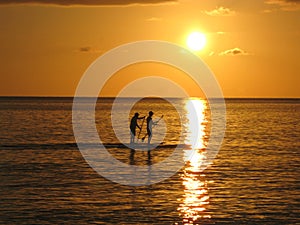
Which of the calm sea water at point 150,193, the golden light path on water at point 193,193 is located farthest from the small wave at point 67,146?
the golden light path on water at point 193,193

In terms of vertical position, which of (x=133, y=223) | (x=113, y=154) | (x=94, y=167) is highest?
(x=113, y=154)

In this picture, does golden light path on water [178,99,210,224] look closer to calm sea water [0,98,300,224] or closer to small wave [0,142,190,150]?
calm sea water [0,98,300,224]

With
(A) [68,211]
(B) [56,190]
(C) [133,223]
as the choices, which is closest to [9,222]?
(A) [68,211]

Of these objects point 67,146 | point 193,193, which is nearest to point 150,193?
point 193,193

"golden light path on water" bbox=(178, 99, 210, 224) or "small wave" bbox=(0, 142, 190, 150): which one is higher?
"small wave" bbox=(0, 142, 190, 150)

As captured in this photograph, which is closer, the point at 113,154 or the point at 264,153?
the point at 113,154

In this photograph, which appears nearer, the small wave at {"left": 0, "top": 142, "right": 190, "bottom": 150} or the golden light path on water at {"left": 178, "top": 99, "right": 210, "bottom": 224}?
the golden light path on water at {"left": 178, "top": 99, "right": 210, "bottom": 224}

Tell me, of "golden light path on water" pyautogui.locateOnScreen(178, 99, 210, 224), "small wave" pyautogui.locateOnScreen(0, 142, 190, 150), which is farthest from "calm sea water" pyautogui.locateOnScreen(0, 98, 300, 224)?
"small wave" pyautogui.locateOnScreen(0, 142, 190, 150)

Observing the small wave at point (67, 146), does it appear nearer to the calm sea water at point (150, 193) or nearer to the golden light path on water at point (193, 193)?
the calm sea water at point (150, 193)

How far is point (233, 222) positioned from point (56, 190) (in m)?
8.23

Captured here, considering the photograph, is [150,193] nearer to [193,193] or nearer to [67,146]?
[193,193]

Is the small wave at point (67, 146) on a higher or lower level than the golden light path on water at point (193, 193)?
higher

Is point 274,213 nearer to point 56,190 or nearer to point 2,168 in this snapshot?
point 56,190

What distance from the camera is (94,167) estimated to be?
3141 centimetres
